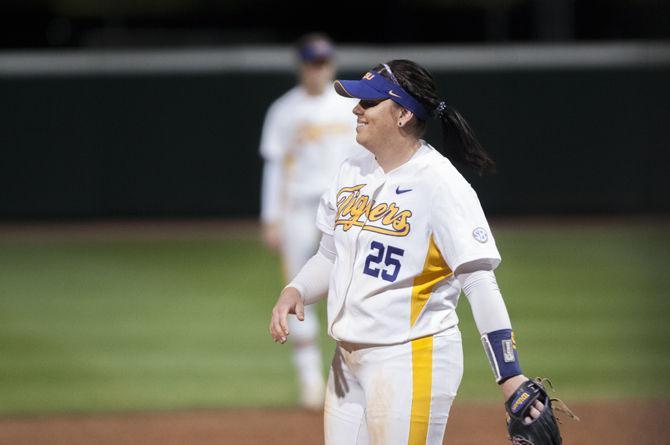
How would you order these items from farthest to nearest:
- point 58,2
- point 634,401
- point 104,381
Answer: point 58,2
point 104,381
point 634,401

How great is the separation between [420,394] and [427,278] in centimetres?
39

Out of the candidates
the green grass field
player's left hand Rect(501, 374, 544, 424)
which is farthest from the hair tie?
the green grass field

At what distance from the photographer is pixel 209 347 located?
9234 mm

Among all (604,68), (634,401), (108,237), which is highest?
(604,68)

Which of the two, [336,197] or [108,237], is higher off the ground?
[336,197]

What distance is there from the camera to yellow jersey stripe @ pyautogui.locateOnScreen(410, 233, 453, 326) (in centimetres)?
367

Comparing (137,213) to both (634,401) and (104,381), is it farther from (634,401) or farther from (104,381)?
(634,401)

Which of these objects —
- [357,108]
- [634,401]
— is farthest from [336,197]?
[634,401]

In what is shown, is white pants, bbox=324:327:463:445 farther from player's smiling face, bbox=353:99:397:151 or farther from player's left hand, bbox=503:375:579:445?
player's smiling face, bbox=353:99:397:151

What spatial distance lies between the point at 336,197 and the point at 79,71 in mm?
12539

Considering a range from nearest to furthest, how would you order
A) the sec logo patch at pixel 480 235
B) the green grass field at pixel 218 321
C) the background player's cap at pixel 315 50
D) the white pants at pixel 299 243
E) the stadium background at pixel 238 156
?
the sec logo patch at pixel 480 235 → the background player's cap at pixel 315 50 → the white pants at pixel 299 243 → the green grass field at pixel 218 321 → the stadium background at pixel 238 156

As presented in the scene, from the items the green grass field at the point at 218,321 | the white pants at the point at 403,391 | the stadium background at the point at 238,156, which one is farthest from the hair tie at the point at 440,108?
the stadium background at the point at 238,156

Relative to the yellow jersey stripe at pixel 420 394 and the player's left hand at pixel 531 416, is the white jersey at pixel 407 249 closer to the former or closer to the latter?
the yellow jersey stripe at pixel 420 394

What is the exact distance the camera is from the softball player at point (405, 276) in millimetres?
3586
